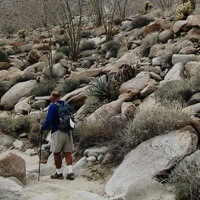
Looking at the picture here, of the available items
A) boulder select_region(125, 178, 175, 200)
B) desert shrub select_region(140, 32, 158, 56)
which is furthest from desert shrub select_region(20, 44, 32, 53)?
boulder select_region(125, 178, 175, 200)

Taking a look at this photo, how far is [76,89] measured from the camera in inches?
524

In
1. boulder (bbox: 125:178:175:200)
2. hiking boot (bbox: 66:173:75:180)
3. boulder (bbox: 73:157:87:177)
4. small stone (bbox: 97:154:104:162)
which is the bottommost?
boulder (bbox: 73:157:87:177)

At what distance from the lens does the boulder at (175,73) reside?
11.1 meters

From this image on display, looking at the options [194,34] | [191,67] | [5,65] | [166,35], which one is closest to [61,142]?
[191,67]

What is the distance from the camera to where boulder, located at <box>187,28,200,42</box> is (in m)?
13.6

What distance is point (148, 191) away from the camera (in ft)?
18.7

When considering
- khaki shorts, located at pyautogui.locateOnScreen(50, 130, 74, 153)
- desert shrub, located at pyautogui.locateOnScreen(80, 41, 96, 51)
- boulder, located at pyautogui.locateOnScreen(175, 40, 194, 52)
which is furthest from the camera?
desert shrub, located at pyautogui.locateOnScreen(80, 41, 96, 51)

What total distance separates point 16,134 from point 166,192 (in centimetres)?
701

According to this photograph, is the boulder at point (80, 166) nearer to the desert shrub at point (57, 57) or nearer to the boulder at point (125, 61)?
the boulder at point (125, 61)

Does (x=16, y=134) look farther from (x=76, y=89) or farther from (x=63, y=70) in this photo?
(x=63, y=70)

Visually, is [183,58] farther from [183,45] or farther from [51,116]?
[51,116]

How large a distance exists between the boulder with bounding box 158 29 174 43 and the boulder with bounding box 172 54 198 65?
2557 millimetres

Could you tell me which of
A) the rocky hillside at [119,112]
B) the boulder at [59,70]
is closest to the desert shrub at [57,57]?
the rocky hillside at [119,112]

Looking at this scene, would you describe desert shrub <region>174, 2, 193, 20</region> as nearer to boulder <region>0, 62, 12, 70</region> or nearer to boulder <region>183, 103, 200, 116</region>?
boulder <region>0, 62, 12, 70</region>
